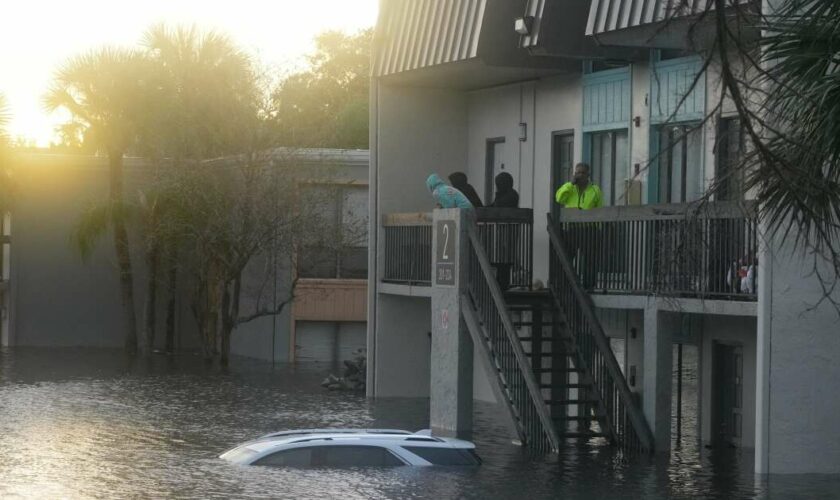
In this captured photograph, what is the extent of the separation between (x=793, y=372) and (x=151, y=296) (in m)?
26.1

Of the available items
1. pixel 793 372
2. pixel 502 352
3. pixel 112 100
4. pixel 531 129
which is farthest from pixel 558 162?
pixel 112 100

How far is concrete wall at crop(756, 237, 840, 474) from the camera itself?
67.2 feet

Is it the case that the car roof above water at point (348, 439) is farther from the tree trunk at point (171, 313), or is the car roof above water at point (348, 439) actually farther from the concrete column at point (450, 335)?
the tree trunk at point (171, 313)

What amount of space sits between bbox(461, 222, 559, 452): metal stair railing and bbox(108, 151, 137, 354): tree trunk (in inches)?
763

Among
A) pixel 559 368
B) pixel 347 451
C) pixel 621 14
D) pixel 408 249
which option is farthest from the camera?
pixel 408 249

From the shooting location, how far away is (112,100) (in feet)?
140

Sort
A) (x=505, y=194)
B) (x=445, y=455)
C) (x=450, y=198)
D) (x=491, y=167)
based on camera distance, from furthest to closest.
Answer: (x=491, y=167) → (x=505, y=194) → (x=450, y=198) → (x=445, y=455)

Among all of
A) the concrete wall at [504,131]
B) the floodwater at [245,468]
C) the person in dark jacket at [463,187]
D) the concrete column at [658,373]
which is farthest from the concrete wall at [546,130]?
the concrete column at [658,373]

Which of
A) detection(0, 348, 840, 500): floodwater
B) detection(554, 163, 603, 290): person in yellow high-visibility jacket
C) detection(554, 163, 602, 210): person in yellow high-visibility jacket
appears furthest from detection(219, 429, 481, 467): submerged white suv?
detection(554, 163, 602, 210): person in yellow high-visibility jacket

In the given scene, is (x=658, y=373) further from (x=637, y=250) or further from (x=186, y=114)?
(x=186, y=114)

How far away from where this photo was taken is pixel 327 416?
28.8 metres

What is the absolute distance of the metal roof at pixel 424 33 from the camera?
28109mm

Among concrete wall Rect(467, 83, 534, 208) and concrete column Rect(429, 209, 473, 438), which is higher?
concrete wall Rect(467, 83, 534, 208)

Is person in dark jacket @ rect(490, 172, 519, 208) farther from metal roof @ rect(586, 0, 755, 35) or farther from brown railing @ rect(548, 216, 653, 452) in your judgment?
metal roof @ rect(586, 0, 755, 35)
